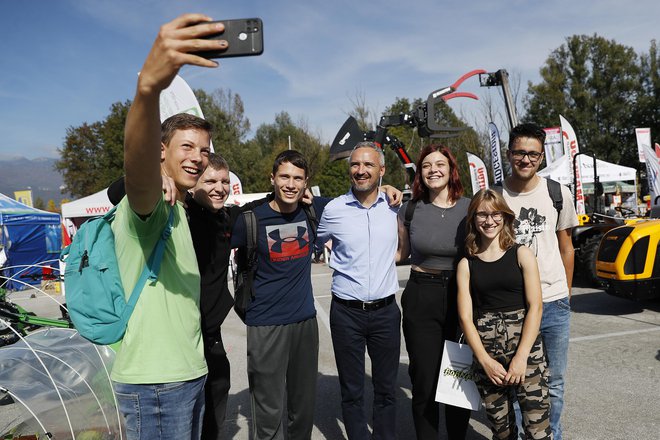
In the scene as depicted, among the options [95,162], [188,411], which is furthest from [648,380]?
[95,162]

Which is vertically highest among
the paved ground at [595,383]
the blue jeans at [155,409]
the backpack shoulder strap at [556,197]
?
the backpack shoulder strap at [556,197]

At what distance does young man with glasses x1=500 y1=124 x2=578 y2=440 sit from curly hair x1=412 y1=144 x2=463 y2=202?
1.13ft

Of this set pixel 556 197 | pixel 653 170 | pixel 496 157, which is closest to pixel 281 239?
pixel 556 197

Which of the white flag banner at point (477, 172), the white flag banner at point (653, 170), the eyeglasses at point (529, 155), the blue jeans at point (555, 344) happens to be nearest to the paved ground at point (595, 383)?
the blue jeans at point (555, 344)

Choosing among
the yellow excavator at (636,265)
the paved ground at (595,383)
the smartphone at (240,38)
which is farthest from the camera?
the yellow excavator at (636,265)

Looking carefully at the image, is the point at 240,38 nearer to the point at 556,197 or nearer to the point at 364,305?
the point at 364,305

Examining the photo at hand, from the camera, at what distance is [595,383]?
4.19 m

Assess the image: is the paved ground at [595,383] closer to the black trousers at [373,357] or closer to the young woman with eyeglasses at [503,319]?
the black trousers at [373,357]

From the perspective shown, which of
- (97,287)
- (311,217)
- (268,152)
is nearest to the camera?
(97,287)

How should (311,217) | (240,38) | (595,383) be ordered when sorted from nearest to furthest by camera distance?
(240,38) → (311,217) → (595,383)

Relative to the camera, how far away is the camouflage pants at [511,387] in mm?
2488

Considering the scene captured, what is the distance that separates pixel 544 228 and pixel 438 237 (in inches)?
26.0

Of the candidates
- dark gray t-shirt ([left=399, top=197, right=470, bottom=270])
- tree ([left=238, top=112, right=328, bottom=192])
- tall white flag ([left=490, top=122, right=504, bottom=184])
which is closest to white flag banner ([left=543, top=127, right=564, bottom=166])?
tall white flag ([left=490, top=122, right=504, bottom=184])

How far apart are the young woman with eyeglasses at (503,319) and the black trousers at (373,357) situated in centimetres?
58
